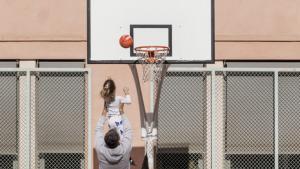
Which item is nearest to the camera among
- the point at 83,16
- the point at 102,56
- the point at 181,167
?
the point at 102,56

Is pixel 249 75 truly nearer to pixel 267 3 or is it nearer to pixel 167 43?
pixel 267 3

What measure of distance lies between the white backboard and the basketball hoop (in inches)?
5.8

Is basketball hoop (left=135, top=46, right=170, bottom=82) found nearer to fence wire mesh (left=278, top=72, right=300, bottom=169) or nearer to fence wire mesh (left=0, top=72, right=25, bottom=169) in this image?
fence wire mesh (left=0, top=72, right=25, bottom=169)

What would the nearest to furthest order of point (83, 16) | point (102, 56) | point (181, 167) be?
point (102, 56)
point (181, 167)
point (83, 16)

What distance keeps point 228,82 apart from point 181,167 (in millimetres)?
1790

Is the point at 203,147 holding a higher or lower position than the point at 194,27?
lower

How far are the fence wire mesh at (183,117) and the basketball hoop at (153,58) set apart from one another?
1091mm

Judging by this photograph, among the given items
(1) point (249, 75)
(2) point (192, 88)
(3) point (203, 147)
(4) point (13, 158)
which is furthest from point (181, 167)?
(4) point (13, 158)

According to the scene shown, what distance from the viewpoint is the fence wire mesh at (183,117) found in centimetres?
1058

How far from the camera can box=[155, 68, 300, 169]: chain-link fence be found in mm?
10578

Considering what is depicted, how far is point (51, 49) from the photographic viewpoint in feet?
36.1

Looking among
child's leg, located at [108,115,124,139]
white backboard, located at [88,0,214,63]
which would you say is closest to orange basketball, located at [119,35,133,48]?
white backboard, located at [88,0,214,63]

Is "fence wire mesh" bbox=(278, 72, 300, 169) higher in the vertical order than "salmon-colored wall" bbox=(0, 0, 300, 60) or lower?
lower

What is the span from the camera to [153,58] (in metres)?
9.17
